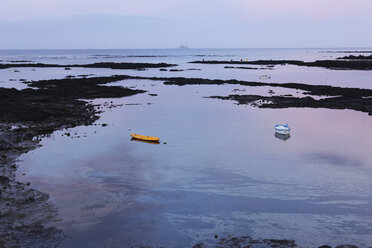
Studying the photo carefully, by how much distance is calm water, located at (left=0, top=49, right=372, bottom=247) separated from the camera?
45.1 feet

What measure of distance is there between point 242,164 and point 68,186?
10440mm

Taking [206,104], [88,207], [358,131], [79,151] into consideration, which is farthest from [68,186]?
[206,104]

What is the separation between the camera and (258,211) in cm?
1551

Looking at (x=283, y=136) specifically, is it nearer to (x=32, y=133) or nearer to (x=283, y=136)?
(x=283, y=136)

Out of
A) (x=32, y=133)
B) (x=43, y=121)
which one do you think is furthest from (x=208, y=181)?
(x=43, y=121)

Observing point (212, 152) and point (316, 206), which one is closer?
point (316, 206)

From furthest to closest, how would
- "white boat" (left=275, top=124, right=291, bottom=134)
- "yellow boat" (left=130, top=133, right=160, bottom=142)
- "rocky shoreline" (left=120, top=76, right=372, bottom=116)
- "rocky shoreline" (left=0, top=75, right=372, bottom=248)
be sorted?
1. "rocky shoreline" (left=120, top=76, right=372, bottom=116)
2. "white boat" (left=275, top=124, right=291, bottom=134)
3. "yellow boat" (left=130, top=133, right=160, bottom=142)
4. "rocky shoreline" (left=0, top=75, right=372, bottom=248)

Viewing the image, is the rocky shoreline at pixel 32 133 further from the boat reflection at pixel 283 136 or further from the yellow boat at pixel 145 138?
the boat reflection at pixel 283 136

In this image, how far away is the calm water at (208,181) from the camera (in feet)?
45.1

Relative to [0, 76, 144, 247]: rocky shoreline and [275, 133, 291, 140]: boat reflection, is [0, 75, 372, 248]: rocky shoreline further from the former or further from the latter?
[275, 133, 291, 140]: boat reflection

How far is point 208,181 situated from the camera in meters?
19.2

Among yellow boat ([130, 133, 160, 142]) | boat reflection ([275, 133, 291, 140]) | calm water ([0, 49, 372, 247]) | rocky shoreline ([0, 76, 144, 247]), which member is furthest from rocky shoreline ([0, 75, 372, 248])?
boat reflection ([275, 133, 291, 140])

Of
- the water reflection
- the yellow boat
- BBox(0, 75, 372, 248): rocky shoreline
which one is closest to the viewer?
BBox(0, 75, 372, 248): rocky shoreline

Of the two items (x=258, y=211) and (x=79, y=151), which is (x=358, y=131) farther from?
(x=79, y=151)
